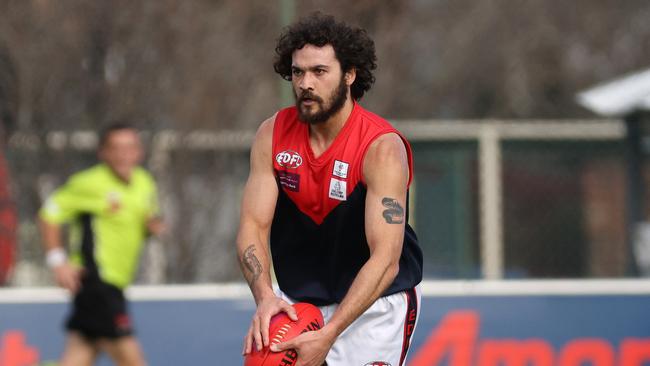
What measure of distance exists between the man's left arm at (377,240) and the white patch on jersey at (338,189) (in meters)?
0.10

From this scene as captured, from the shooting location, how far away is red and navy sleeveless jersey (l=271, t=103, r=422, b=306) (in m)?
5.09

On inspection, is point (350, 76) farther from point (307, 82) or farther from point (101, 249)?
point (101, 249)

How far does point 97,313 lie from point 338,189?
3578 millimetres

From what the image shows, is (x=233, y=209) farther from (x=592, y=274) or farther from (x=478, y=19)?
(x=478, y=19)

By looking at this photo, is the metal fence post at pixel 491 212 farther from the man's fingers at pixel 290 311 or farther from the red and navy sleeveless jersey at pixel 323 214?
the man's fingers at pixel 290 311

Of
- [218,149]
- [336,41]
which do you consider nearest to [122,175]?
[218,149]

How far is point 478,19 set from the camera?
44.1 ft

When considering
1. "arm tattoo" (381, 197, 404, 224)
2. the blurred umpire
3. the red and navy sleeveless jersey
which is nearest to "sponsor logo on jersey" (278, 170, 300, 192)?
the red and navy sleeveless jersey

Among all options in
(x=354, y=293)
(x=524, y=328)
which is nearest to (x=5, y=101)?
(x=524, y=328)

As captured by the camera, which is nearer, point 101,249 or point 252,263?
point 252,263

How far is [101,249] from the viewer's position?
325 inches

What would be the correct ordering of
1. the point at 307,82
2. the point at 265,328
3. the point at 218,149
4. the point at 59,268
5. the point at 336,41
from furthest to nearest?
the point at 218,149 < the point at 59,268 < the point at 336,41 < the point at 307,82 < the point at 265,328

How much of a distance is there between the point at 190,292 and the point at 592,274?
336 centimetres

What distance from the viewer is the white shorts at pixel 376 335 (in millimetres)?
5270
